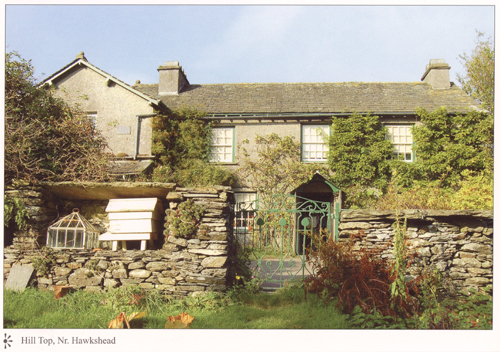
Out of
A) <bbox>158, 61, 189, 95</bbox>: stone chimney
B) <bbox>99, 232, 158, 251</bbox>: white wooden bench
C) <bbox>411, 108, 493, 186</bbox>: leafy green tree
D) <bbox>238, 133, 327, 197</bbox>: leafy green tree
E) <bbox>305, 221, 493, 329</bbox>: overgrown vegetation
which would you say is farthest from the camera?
<bbox>158, 61, 189, 95</bbox>: stone chimney

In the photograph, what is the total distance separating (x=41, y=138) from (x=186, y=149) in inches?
259

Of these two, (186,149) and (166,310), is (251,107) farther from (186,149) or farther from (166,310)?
(166,310)

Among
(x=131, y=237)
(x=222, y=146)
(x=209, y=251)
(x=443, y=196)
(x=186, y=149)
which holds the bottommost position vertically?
(x=209, y=251)

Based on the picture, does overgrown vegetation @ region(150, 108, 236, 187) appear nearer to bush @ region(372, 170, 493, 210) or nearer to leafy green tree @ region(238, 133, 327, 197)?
leafy green tree @ region(238, 133, 327, 197)

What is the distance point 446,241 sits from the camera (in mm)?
6199

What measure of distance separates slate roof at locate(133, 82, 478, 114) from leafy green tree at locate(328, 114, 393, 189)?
61 centimetres

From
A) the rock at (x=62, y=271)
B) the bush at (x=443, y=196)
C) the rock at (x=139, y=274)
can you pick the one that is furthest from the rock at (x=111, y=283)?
the bush at (x=443, y=196)

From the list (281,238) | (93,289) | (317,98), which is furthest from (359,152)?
(93,289)

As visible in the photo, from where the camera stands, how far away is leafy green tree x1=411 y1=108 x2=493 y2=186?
12.4m

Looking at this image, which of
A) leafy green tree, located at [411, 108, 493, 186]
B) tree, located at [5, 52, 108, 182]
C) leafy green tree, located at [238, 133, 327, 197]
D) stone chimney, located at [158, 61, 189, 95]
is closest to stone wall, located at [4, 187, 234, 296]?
tree, located at [5, 52, 108, 182]

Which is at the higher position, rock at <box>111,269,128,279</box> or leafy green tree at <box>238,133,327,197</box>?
leafy green tree at <box>238,133,327,197</box>

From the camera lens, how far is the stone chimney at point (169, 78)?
49.6 feet
